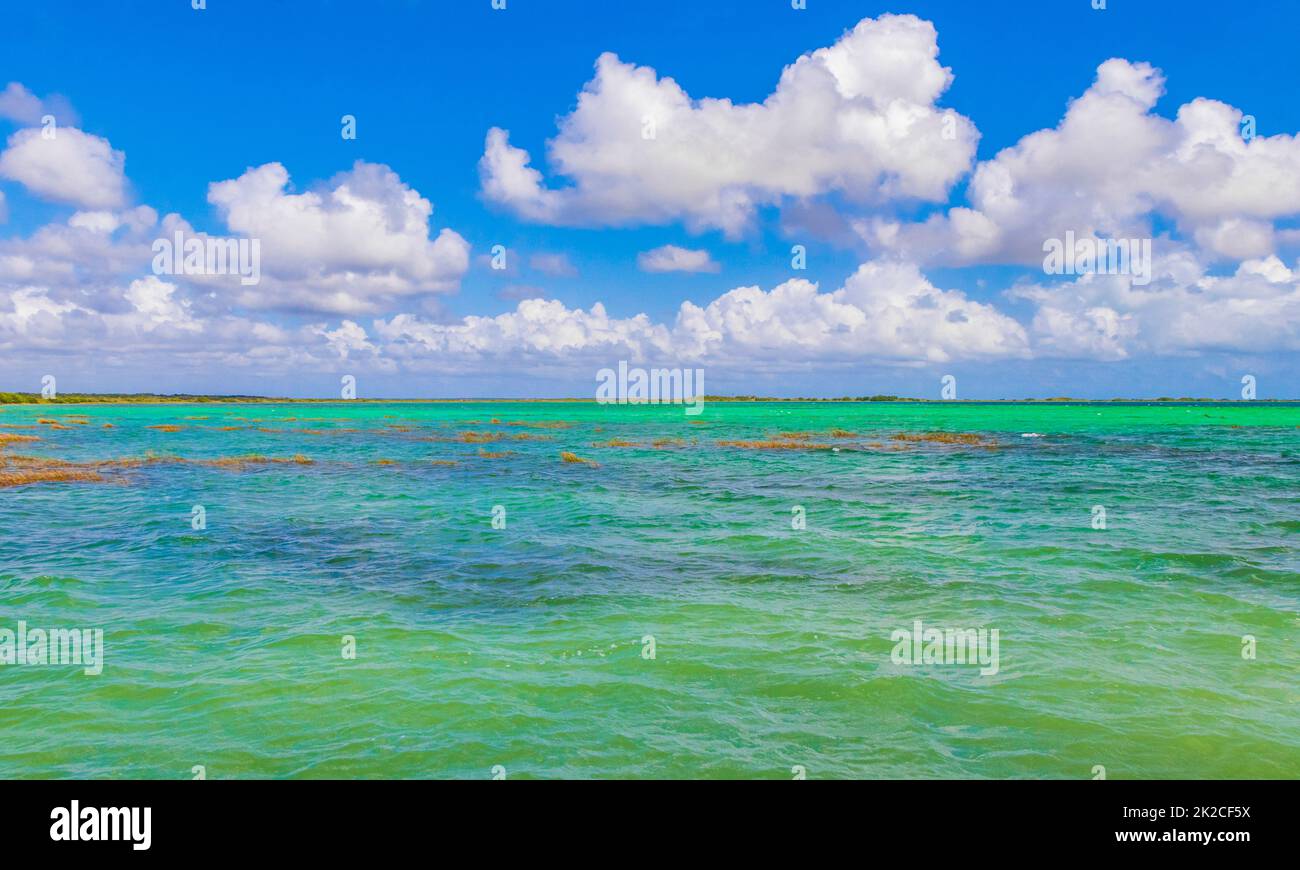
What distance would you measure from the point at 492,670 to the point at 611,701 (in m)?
2.74

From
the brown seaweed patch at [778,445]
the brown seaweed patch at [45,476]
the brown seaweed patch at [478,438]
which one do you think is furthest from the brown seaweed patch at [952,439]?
the brown seaweed patch at [45,476]

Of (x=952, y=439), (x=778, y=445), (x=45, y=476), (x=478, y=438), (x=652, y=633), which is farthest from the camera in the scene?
(x=478, y=438)

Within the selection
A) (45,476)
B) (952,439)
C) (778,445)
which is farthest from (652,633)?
(952,439)

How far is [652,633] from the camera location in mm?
15844

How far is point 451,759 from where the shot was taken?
10.4m

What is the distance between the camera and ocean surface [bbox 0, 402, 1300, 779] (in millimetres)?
10555

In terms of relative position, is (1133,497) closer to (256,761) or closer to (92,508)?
(256,761)

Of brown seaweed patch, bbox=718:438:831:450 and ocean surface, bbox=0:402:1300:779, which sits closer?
ocean surface, bbox=0:402:1300:779

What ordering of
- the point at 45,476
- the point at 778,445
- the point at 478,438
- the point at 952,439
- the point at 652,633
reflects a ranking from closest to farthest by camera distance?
the point at 652,633 → the point at 45,476 → the point at 778,445 → the point at 952,439 → the point at 478,438

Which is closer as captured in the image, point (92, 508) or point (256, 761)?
point (256, 761)

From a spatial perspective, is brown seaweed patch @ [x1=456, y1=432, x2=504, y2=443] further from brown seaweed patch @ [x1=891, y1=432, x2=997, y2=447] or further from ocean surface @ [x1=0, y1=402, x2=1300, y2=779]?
brown seaweed patch @ [x1=891, y1=432, x2=997, y2=447]

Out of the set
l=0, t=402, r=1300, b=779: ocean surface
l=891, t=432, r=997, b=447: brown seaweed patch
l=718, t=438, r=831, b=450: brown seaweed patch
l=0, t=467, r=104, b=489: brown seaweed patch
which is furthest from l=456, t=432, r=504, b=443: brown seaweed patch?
l=891, t=432, r=997, b=447: brown seaweed patch

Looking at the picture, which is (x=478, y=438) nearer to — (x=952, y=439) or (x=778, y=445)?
(x=778, y=445)
